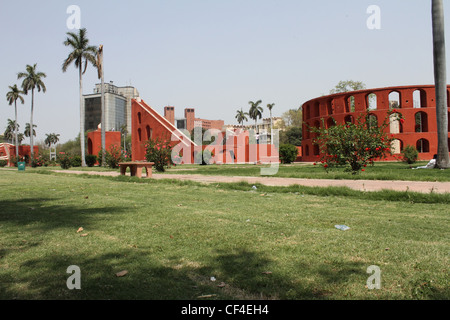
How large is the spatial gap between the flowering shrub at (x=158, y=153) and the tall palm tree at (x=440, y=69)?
14064 millimetres

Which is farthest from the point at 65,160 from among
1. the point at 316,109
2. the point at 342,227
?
the point at 342,227

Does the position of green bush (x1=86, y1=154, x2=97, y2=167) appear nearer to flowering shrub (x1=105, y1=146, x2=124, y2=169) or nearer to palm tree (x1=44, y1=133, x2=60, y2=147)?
flowering shrub (x1=105, y1=146, x2=124, y2=169)

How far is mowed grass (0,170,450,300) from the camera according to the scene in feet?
7.64

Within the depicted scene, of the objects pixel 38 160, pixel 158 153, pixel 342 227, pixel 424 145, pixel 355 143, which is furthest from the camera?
pixel 424 145

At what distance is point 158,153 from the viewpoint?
59.6 feet

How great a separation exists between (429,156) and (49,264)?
38.7 metres

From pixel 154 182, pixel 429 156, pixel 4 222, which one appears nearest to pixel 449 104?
pixel 429 156

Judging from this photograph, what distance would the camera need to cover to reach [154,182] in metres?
11.7

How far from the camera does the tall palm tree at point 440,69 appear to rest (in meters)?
16.0

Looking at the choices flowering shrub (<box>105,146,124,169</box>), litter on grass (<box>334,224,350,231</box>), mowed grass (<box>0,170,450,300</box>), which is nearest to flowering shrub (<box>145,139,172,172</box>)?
flowering shrub (<box>105,146,124,169</box>)

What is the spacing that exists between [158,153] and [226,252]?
1549 centimetres

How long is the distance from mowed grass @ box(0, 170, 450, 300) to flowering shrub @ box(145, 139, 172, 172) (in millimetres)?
12415

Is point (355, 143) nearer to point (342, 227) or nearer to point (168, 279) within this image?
point (342, 227)
